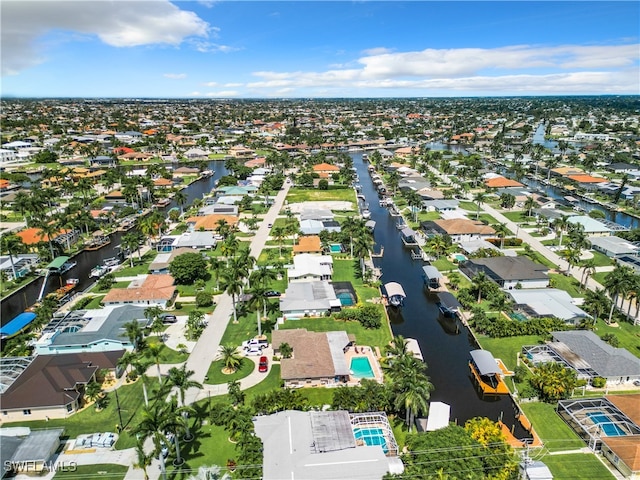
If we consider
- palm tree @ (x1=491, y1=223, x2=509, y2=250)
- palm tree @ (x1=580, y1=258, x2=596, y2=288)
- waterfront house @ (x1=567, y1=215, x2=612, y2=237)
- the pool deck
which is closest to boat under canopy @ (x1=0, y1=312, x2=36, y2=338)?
the pool deck

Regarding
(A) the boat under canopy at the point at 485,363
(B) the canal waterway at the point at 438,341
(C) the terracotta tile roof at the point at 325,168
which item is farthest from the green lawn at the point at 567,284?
(C) the terracotta tile roof at the point at 325,168

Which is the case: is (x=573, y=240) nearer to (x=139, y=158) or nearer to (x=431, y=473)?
(x=431, y=473)

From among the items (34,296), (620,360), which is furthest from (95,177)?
(620,360)

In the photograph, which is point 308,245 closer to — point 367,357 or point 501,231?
point 367,357

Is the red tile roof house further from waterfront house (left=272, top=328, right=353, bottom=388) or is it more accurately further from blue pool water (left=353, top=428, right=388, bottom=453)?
blue pool water (left=353, top=428, right=388, bottom=453)

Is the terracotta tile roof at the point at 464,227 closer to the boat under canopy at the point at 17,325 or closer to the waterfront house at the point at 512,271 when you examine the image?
the waterfront house at the point at 512,271

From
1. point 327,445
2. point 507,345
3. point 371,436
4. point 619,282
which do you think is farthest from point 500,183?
point 327,445
